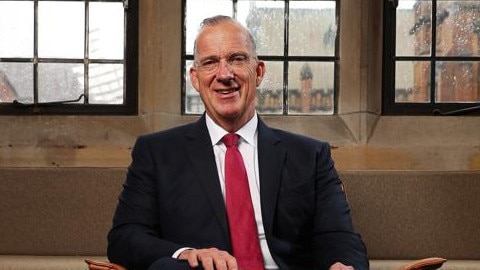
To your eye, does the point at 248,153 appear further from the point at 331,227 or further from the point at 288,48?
the point at 288,48

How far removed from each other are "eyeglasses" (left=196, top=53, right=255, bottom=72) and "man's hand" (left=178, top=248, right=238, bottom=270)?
0.68 metres

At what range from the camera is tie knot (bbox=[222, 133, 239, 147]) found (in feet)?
8.68

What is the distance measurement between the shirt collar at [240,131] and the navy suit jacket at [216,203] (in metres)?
0.02

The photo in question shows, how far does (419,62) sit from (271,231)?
5.72ft

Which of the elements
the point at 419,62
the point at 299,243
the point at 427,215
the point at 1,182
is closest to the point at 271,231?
the point at 299,243


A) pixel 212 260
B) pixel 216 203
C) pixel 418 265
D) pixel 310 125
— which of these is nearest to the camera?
pixel 212 260

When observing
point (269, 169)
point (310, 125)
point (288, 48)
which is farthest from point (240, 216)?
point (288, 48)

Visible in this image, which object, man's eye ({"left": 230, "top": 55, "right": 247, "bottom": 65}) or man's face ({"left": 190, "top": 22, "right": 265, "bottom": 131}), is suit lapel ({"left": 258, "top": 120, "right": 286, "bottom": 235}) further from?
man's eye ({"left": 230, "top": 55, "right": 247, "bottom": 65})

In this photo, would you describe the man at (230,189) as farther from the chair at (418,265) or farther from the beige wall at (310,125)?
the beige wall at (310,125)

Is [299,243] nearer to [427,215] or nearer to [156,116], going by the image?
[427,215]

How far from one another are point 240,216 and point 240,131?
327mm

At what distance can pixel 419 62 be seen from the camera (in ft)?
12.9

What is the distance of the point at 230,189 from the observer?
8.38ft

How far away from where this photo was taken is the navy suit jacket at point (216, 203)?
250cm
